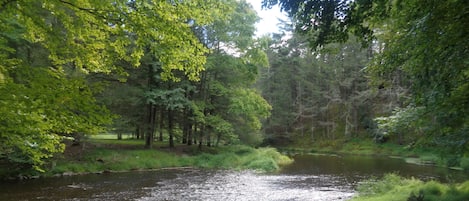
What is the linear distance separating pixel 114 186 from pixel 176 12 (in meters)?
12.9

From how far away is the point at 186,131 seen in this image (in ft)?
103

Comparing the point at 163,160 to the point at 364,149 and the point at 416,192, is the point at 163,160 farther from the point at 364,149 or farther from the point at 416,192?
the point at 364,149

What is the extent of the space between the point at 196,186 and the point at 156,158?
363 inches

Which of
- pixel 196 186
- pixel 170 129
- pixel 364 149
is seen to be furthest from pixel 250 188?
pixel 364 149

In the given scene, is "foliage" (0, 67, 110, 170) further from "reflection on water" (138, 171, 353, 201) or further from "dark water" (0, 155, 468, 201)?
"dark water" (0, 155, 468, 201)

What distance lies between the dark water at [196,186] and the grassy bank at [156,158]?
1625 millimetres

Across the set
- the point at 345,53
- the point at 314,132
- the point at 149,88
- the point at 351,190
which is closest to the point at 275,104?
the point at 314,132

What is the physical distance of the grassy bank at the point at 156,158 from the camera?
69.7 ft

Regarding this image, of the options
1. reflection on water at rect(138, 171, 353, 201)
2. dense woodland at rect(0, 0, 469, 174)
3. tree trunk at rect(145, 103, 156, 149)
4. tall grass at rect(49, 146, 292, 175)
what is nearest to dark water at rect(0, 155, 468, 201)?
reflection on water at rect(138, 171, 353, 201)

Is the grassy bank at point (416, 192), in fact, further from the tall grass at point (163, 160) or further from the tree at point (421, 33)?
the tall grass at point (163, 160)

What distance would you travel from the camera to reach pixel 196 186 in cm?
1672

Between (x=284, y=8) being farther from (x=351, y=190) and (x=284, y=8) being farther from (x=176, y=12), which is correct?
(x=351, y=190)

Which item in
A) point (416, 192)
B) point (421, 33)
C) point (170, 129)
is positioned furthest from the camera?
point (170, 129)

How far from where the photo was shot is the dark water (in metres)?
14.0
